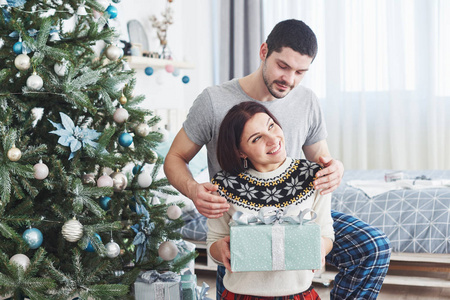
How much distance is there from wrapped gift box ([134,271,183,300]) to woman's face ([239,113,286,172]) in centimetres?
65

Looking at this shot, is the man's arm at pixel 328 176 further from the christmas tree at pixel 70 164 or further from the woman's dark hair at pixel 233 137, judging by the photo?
the christmas tree at pixel 70 164

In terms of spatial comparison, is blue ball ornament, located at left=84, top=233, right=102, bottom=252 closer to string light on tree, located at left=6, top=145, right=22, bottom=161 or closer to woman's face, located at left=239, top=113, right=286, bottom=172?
string light on tree, located at left=6, top=145, right=22, bottom=161

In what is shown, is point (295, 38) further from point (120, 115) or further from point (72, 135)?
point (72, 135)

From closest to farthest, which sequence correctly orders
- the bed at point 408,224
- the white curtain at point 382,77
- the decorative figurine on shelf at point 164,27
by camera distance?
the bed at point 408,224
the decorative figurine on shelf at point 164,27
the white curtain at point 382,77

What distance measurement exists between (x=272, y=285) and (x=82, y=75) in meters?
0.91

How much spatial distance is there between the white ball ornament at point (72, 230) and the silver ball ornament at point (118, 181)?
0.22 meters

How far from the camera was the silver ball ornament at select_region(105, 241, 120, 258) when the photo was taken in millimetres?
1788

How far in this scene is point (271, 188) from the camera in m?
1.55

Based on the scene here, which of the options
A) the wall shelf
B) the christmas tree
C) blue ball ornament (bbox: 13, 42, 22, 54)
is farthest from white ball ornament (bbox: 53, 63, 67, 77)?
the wall shelf

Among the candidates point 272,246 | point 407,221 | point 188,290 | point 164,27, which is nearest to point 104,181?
A: point 188,290

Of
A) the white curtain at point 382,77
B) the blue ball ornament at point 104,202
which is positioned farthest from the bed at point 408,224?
the white curtain at point 382,77

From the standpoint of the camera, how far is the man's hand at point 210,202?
152cm

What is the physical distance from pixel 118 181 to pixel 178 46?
2850mm

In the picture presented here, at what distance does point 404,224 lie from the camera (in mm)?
2746
